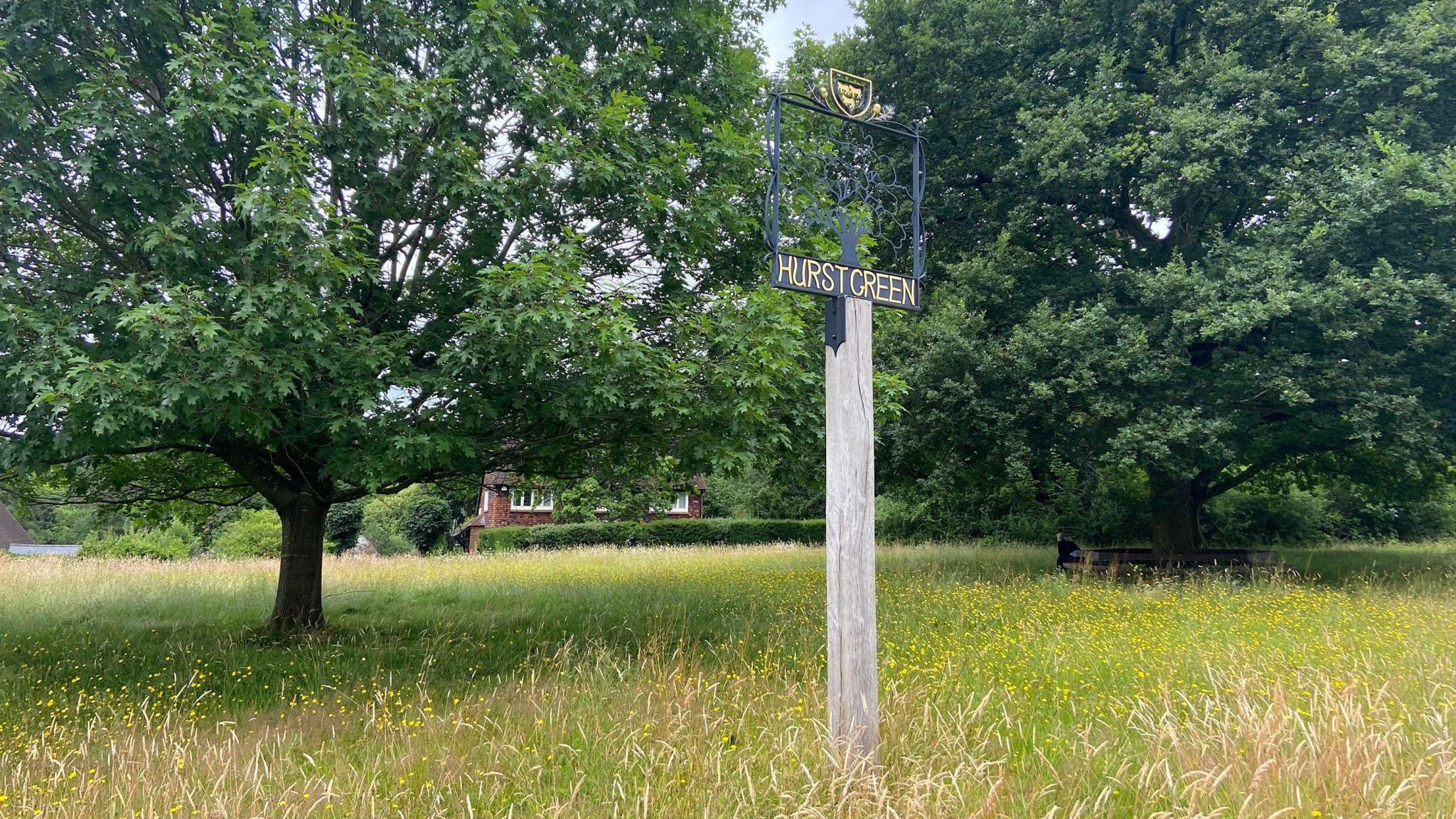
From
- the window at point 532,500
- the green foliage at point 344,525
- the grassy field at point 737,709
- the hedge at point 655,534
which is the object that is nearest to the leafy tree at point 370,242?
the grassy field at point 737,709

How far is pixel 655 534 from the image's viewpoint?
28406 mm

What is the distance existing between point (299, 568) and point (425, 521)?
2729cm

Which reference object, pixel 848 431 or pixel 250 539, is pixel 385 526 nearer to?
pixel 250 539

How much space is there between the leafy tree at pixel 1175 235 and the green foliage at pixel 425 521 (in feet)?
83.2

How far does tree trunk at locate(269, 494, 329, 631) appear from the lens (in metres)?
8.41

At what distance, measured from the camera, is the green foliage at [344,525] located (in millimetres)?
29375

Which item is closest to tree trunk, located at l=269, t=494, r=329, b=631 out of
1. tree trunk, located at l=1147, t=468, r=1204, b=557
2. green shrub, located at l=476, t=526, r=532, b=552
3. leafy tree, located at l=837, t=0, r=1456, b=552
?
leafy tree, located at l=837, t=0, r=1456, b=552

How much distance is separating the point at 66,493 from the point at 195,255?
5291mm

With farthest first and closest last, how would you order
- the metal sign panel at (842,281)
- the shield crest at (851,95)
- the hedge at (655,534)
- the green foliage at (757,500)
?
the green foliage at (757,500), the hedge at (655,534), the shield crest at (851,95), the metal sign panel at (842,281)

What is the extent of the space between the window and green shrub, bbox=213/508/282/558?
7900mm

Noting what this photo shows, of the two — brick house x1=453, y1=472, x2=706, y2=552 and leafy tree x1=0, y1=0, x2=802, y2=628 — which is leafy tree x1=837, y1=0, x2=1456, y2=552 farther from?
brick house x1=453, y1=472, x2=706, y2=552

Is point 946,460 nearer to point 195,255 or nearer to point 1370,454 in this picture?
point 1370,454

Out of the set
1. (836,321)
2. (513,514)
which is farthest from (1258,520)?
(513,514)

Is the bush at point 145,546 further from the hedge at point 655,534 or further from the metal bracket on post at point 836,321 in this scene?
the metal bracket on post at point 836,321
